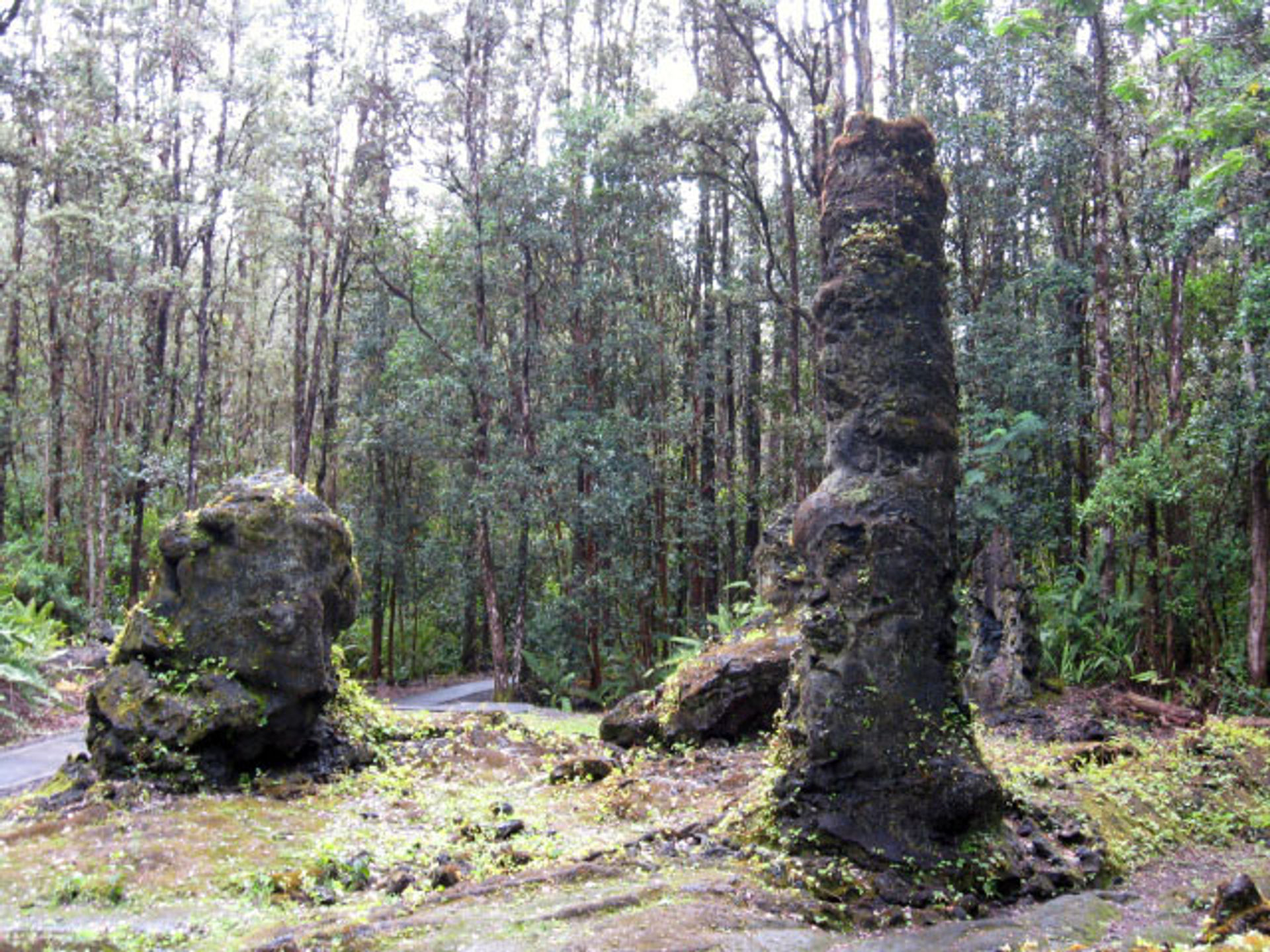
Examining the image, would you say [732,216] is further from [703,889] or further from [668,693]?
[703,889]

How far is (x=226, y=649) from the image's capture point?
859 centimetres

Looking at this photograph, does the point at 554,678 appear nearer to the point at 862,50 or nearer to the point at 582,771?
the point at 582,771

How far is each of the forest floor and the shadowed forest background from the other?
5.85 m

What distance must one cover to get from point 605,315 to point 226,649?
13225 mm

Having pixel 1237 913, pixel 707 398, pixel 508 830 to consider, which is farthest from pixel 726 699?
pixel 707 398

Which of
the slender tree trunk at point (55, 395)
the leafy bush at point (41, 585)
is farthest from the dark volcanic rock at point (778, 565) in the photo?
the slender tree trunk at point (55, 395)

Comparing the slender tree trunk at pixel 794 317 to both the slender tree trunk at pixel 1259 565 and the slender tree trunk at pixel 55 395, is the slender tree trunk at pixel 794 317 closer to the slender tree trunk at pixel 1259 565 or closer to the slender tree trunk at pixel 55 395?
the slender tree trunk at pixel 1259 565

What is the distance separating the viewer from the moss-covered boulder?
814cm

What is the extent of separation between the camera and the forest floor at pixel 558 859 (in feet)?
15.4

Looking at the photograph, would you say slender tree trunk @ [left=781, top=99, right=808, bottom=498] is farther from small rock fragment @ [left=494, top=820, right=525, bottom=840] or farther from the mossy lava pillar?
small rock fragment @ [left=494, top=820, right=525, bottom=840]

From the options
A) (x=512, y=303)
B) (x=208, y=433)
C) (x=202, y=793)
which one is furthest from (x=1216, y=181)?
(x=208, y=433)

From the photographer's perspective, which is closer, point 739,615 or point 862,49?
point 862,49

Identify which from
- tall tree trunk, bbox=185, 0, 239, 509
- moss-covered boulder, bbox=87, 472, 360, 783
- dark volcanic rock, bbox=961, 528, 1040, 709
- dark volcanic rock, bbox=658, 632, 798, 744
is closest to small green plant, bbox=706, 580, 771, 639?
dark volcanic rock, bbox=658, 632, 798, 744

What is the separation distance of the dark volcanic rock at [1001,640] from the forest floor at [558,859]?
8.18ft
